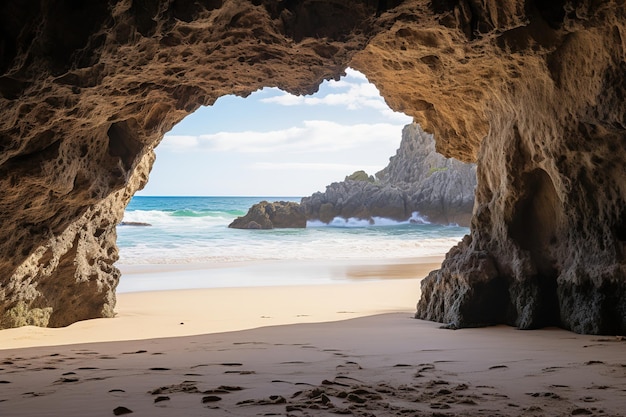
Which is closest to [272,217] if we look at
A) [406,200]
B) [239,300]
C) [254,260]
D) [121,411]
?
[406,200]

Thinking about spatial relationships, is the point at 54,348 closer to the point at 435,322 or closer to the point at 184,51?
the point at 184,51

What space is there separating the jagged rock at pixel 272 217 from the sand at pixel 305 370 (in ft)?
88.1

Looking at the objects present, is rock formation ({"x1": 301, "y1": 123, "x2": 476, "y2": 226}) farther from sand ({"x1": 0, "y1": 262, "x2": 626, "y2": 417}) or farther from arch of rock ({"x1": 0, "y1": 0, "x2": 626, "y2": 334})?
sand ({"x1": 0, "y1": 262, "x2": 626, "y2": 417})

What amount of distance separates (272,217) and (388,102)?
1112 inches

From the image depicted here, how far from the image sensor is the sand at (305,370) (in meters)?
2.83

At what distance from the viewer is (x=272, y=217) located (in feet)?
117

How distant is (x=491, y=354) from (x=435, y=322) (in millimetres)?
2521

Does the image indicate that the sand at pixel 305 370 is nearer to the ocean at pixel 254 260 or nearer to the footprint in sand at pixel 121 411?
the footprint in sand at pixel 121 411

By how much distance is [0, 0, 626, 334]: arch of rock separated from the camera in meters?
3.75

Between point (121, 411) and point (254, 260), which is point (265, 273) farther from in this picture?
point (121, 411)

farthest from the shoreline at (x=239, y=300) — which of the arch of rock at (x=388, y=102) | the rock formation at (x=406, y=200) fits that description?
the rock formation at (x=406, y=200)

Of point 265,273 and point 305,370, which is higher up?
point 305,370

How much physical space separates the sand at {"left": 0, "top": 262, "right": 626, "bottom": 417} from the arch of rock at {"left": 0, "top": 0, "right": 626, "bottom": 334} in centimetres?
59

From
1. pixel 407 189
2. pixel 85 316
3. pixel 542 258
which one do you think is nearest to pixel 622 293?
pixel 542 258
